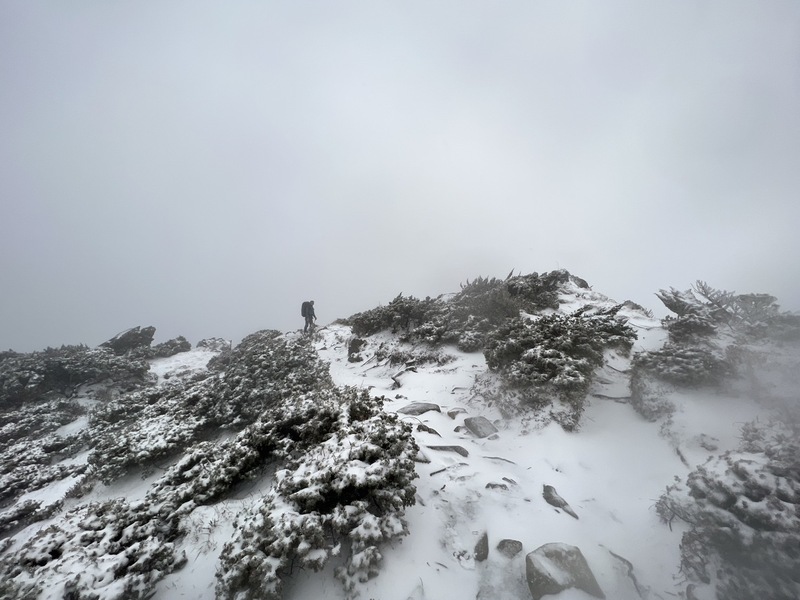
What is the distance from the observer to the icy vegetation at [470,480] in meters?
3.84

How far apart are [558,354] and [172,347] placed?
83.7 ft

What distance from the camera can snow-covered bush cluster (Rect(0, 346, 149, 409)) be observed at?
14578 mm

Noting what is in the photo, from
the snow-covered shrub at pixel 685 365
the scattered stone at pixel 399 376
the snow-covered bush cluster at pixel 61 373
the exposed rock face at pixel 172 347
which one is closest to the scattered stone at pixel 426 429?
the scattered stone at pixel 399 376

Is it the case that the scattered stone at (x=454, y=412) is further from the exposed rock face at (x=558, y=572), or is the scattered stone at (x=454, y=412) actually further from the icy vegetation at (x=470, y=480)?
the exposed rock face at (x=558, y=572)

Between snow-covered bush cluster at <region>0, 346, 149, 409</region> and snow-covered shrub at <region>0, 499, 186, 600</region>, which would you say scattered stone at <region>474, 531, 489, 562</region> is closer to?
snow-covered shrub at <region>0, 499, 186, 600</region>

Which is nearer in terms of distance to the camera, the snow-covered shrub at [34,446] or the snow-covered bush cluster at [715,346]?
the snow-covered bush cluster at [715,346]

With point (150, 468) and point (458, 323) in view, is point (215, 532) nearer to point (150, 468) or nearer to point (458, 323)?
point (150, 468)

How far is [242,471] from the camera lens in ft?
19.9

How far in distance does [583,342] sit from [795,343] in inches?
158

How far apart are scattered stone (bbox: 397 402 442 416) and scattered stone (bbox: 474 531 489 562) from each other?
3514 millimetres

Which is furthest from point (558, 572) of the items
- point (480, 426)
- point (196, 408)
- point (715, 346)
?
point (196, 408)

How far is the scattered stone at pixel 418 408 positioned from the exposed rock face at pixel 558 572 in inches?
159

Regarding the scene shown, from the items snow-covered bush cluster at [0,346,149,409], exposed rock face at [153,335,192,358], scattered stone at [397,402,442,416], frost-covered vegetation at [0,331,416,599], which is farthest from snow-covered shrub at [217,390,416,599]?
exposed rock face at [153,335,192,358]

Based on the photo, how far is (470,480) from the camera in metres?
5.52
